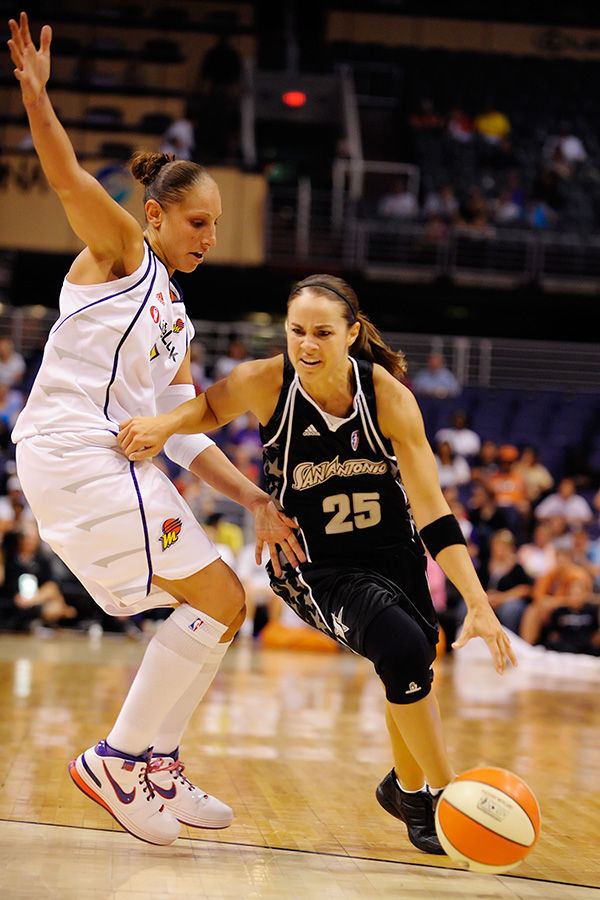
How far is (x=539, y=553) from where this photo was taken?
455 inches

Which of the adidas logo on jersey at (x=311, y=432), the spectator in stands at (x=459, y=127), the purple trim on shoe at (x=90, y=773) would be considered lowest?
the purple trim on shoe at (x=90, y=773)

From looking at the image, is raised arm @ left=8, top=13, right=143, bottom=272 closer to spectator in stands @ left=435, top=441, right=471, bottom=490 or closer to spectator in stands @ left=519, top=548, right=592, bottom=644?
spectator in stands @ left=519, top=548, right=592, bottom=644

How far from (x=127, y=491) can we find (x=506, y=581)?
330 inches

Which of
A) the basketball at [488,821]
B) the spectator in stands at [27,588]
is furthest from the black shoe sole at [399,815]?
the spectator in stands at [27,588]

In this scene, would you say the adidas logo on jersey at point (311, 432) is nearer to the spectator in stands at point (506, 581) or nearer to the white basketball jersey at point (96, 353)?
the white basketball jersey at point (96, 353)

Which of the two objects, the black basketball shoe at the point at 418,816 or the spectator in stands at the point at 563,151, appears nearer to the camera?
the black basketball shoe at the point at 418,816

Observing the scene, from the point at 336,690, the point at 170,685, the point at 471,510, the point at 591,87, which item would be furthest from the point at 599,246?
the point at 170,685

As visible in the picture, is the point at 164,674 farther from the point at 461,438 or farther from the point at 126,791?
the point at 461,438

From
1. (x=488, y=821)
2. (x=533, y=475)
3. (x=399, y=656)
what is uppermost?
(x=399, y=656)

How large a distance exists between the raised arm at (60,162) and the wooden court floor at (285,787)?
→ 5.87 ft

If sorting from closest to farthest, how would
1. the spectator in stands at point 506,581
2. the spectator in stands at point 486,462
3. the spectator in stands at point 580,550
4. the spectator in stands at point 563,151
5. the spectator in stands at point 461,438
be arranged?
the spectator in stands at point 506,581
the spectator in stands at point 580,550
the spectator in stands at point 486,462
the spectator in stands at point 461,438
the spectator in stands at point 563,151

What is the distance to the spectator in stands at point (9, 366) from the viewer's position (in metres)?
13.1

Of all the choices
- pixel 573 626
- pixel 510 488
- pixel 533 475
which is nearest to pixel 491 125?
pixel 533 475

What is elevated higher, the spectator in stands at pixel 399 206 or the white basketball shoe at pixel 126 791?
the spectator in stands at pixel 399 206
